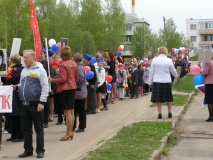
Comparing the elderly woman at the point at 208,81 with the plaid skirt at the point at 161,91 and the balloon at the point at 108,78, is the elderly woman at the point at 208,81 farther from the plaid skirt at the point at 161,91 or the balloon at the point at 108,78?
the balloon at the point at 108,78

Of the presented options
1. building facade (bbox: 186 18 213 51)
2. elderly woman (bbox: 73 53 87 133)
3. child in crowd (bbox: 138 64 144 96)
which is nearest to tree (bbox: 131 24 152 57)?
building facade (bbox: 186 18 213 51)

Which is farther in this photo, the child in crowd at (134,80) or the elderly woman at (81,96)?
the child in crowd at (134,80)

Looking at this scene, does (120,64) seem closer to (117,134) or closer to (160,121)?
(160,121)

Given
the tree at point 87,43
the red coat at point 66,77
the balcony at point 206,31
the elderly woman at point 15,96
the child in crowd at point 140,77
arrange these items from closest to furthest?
the red coat at point 66,77, the elderly woman at point 15,96, the child in crowd at point 140,77, the tree at point 87,43, the balcony at point 206,31

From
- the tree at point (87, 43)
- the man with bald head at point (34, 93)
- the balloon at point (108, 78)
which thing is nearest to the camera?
the man with bald head at point (34, 93)

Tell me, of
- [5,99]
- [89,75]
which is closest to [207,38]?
[89,75]

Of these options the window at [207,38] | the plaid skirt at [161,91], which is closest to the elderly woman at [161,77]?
the plaid skirt at [161,91]

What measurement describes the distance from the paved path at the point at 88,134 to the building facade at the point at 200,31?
123988mm

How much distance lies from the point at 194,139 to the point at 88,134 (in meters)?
2.41

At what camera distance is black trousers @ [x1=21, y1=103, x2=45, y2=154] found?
890 centimetres

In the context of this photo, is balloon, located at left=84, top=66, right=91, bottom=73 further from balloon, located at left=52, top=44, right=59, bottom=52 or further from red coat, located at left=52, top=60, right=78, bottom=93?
red coat, located at left=52, top=60, right=78, bottom=93

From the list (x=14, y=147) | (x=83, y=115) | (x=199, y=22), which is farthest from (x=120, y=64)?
(x=199, y=22)

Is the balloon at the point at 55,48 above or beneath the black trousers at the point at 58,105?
above

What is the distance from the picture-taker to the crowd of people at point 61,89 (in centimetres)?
891
